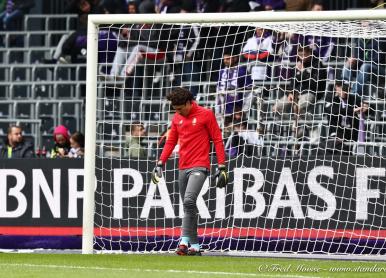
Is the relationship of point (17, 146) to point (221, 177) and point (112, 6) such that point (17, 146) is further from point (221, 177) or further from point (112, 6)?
point (221, 177)

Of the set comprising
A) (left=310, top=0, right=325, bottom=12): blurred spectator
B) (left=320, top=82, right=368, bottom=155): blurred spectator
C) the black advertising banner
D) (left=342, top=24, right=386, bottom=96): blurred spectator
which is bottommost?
the black advertising banner

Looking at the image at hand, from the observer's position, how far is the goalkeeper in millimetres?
14039

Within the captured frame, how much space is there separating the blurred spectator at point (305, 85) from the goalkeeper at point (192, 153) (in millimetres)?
2398

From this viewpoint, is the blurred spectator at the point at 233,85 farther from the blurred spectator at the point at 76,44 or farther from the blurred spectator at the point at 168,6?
the blurred spectator at the point at 76,44

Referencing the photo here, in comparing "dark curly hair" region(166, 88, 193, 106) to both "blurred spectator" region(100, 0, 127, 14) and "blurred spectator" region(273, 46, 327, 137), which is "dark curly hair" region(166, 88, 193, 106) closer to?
"blurred spectator" region(273, 46, 327, 137)

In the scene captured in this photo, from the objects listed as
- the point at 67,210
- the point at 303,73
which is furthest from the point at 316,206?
the point at 67,210

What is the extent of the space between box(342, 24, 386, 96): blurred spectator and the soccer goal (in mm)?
30

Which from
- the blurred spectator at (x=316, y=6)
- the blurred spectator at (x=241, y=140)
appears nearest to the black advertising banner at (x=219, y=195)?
the blurred spectator at (x=241, y=140)

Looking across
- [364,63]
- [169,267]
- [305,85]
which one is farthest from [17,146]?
[169,267]

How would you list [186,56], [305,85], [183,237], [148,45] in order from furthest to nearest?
[148,45], [186,56], [305,85], [183,237]

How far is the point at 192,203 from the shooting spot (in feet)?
46.0

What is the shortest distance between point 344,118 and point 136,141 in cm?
291

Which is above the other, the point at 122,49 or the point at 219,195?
the point at 122,49

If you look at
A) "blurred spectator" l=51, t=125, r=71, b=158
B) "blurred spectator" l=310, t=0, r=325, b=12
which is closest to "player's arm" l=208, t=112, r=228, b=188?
"blurred spectator" l=51, t=125, r=71, b=158
